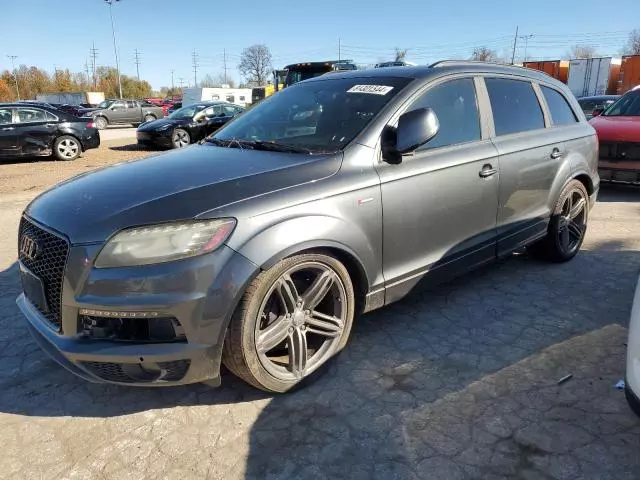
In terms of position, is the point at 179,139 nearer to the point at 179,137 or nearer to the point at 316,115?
the point at 179,137

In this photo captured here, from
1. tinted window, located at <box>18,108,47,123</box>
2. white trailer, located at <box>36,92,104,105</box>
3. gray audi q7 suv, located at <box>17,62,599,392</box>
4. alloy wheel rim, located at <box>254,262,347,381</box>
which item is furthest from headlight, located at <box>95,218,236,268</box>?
white trailer, located at <box>36,92,104,105</box>

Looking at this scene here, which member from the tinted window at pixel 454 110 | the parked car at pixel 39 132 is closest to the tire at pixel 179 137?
the parked car at pixel 39 132

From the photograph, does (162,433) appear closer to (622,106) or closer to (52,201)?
(52,201)

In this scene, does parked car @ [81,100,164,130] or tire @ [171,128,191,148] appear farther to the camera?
parked car @ [81,100,164,130]

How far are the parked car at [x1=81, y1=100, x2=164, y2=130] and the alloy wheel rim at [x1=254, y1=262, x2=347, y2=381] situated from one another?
28.4 m

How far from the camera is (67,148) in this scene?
13.2 m

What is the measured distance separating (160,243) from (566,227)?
12.7 ft

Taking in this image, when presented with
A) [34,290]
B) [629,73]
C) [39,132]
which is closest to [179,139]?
[39,132]

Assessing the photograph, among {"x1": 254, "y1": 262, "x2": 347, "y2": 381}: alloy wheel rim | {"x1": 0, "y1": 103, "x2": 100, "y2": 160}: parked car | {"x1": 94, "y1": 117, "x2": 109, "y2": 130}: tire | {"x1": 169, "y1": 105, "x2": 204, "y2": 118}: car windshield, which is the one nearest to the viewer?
{"x1": 254, "y1": 262, "x2": 347, "y2": 381}: alloy wheel rim

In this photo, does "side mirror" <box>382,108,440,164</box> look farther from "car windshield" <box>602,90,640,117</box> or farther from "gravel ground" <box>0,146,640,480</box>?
"car windshield" <box>602,90,640,117</box>

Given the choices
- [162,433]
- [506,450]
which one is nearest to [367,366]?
[506,450]

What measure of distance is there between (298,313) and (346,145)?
103 cm

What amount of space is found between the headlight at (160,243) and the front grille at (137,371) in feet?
1.59

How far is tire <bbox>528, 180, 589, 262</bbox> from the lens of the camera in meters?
4.48
